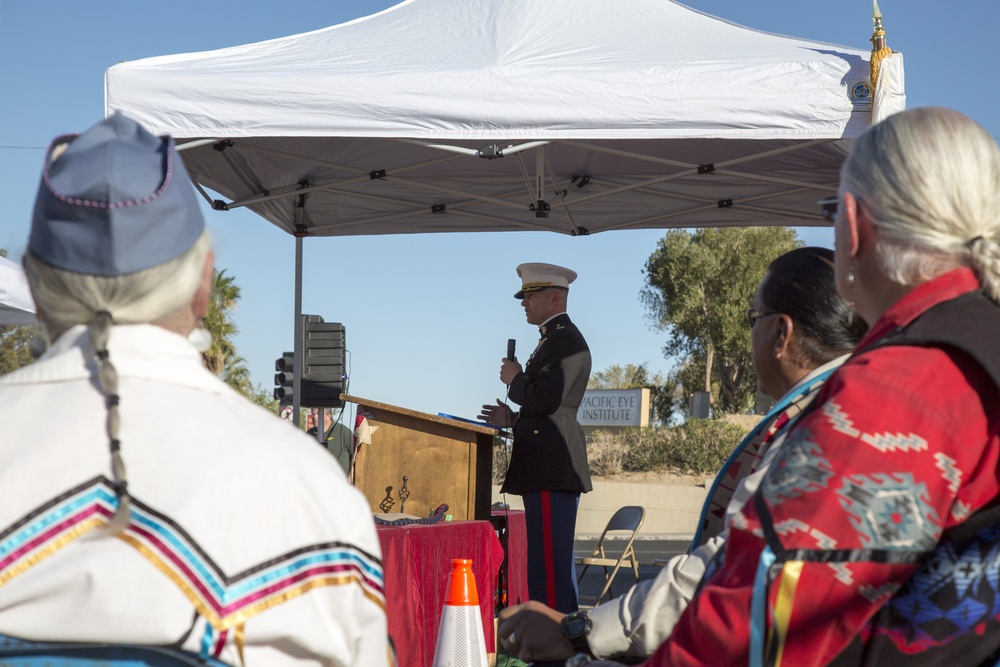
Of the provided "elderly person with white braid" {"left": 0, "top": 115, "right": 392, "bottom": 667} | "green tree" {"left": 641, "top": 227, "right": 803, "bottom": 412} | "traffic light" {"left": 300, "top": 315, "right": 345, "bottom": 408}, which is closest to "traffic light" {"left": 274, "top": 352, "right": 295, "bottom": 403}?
"traffic light" {"left": 300, "top": 315, "right": 345, "bottom": 408}

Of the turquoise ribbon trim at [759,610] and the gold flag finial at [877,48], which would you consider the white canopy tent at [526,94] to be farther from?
the turquoise ribbon trim at [759,610]


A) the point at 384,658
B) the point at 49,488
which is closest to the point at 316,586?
the point at 384,658

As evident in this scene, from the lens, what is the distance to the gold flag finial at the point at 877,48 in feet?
14.2

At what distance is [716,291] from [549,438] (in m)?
31.8

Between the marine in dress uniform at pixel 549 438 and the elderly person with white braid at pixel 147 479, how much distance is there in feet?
14.1

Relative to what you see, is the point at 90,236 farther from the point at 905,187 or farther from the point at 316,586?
the point at 905,187

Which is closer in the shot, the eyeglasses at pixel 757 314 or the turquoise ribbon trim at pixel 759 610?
the turquoise ribbon trim at pixel 759 610

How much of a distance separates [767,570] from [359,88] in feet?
12.0

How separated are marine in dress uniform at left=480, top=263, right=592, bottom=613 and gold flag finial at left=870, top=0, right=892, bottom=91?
2.25 metres

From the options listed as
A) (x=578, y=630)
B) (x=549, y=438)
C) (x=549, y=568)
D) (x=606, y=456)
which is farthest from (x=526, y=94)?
(x=606, y=456)

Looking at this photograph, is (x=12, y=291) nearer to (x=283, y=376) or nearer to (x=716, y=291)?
(x=283, y=376)

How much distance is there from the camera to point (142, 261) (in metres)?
1.30

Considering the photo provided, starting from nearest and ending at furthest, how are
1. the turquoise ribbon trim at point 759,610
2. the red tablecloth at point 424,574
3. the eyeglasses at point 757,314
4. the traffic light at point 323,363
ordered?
the turquoise ribbon trim at point 759,610 < the eyeglasses at point 757,314 < the red tablecloth at point 424,574 < the traffic light at point 323,363

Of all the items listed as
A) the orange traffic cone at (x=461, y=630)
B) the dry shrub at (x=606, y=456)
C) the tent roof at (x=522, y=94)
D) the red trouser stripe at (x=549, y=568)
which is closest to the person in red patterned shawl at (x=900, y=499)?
the orange traffic cone at (x=461, y=630)
